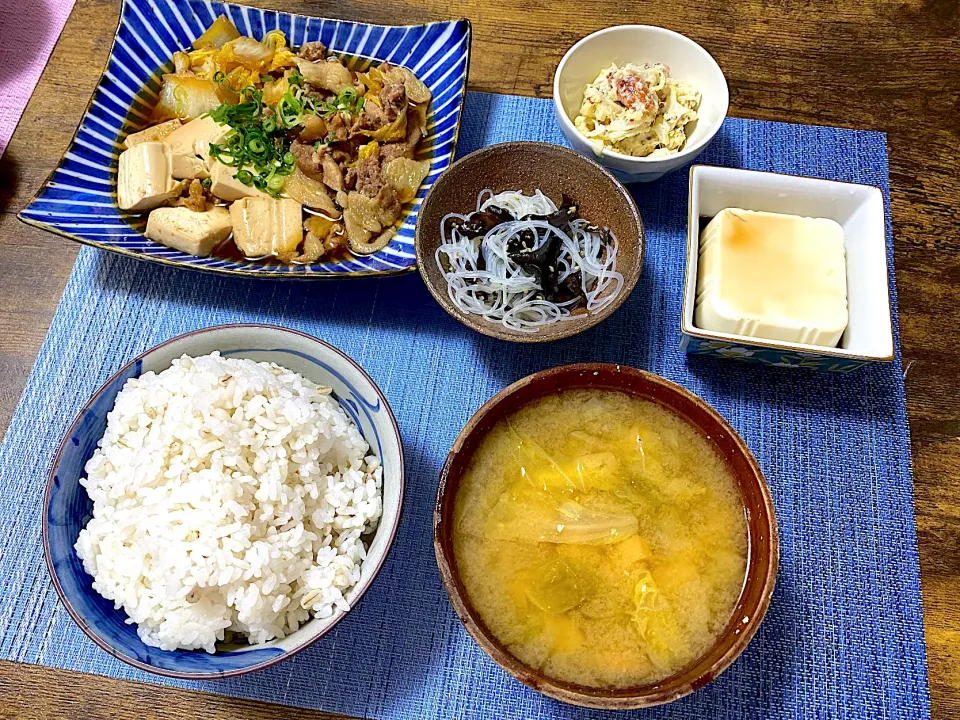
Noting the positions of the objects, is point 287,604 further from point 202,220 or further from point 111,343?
point 202,220

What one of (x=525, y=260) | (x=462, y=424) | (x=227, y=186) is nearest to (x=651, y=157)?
(x=525, y=260)

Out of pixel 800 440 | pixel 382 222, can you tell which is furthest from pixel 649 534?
pixel 382 222

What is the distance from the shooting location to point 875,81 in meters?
2.32

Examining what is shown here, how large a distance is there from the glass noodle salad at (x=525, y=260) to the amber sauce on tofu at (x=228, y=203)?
272mm

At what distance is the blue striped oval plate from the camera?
195cm

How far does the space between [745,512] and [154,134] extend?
2089 millimetres

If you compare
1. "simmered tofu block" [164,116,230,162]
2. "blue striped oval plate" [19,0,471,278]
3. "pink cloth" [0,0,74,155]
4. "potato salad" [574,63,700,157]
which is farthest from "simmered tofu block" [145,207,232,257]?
"potato salad" [574,63,700,157]

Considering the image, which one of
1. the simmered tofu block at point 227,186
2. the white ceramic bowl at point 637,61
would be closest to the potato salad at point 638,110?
the white ceramic bowl at point 637,61

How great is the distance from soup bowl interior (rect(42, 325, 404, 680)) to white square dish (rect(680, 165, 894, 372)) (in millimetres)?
841

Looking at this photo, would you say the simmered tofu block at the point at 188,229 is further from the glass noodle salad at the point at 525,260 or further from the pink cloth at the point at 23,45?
the pink cloth at the point at 23,45

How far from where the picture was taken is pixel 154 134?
7.20 ft

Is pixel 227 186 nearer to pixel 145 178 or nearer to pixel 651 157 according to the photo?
pixel 145 178

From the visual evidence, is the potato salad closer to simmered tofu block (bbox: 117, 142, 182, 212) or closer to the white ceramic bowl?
the white ceramic bowl

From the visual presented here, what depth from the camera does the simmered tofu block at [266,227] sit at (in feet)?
6.64
